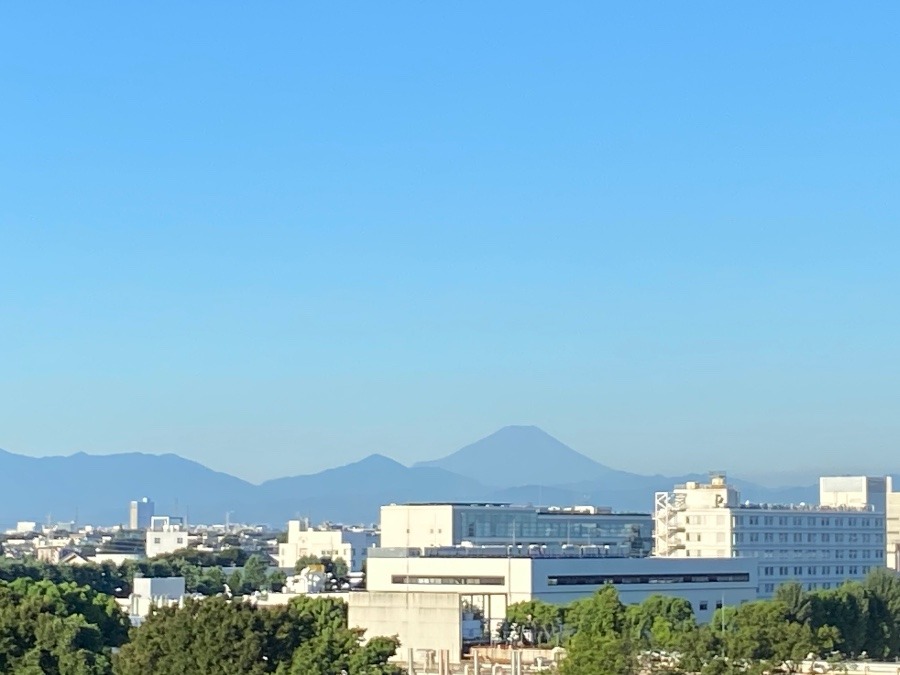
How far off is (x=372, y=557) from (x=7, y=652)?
38.0 m

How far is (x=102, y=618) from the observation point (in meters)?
53.6

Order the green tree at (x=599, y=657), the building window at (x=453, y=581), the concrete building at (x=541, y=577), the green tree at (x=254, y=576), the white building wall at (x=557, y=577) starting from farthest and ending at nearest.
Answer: the green tree at (x=254, y=576) < the building window at (x=453, y=581) < the white building wall at (x=557, y=577) < the concrete building at (x=541, y=577) < the green tree at (x=599, y=657)

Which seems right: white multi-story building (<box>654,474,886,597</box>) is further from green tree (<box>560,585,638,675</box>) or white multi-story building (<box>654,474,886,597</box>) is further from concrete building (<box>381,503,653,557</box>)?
green tree (<box>560,585,638,675</box>)

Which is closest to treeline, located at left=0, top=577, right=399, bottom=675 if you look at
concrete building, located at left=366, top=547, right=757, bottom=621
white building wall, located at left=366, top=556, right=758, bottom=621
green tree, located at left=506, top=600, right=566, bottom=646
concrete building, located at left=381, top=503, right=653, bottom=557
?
green tree, located at left=506, top=600, right=566, bottom=646

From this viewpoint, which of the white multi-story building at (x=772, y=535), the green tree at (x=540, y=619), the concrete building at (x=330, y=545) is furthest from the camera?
the concrete building at (x=330, y=545)

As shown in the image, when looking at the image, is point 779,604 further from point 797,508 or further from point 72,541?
point 72,541

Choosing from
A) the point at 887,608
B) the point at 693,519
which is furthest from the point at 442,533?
the point at 887,608

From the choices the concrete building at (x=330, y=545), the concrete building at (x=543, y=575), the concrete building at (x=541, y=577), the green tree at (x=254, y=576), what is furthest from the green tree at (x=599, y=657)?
the concrete building at (x=330, y=545)

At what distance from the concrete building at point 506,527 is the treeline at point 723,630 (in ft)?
87.8

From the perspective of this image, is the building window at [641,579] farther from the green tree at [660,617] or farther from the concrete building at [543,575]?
the green tree at [660,617]

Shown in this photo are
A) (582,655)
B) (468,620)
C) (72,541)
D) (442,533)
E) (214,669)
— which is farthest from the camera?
(72,541)

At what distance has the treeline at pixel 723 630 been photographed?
3706 cm

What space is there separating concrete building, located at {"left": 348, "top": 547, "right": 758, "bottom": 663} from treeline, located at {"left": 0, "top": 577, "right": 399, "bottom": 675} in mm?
21560

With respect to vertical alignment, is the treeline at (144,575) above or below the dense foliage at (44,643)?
above
